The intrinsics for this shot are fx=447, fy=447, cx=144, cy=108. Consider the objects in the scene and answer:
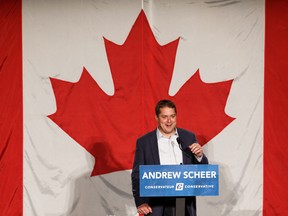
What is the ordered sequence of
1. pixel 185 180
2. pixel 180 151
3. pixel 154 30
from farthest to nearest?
pixel 154 30
pixel 180 151
pixel 185 180

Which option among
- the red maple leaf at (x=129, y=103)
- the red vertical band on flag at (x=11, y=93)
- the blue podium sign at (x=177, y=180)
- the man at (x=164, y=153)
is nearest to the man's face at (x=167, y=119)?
the man at (x=164, y=153)

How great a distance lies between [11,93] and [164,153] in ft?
5.39

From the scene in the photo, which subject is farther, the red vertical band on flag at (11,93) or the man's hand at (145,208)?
the red vertical band on flag at (11,93)

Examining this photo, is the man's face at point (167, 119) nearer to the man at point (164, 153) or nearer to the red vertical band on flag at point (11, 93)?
the man at point (164, 153)

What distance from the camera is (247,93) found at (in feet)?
11.2

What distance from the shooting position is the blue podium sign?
197 centimetres

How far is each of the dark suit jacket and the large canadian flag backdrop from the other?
1088 mm

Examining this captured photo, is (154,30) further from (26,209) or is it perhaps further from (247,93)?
(26,209)

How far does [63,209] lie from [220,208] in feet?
4.01

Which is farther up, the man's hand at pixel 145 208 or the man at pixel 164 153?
the man at pixel 164 153

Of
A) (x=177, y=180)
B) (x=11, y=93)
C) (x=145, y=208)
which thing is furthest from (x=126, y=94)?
(x=177, y=180)

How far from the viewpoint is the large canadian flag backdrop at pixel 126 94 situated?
11.2 feet

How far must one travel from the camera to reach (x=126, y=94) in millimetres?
3434

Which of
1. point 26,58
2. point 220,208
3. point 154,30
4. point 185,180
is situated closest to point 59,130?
point 26,58
